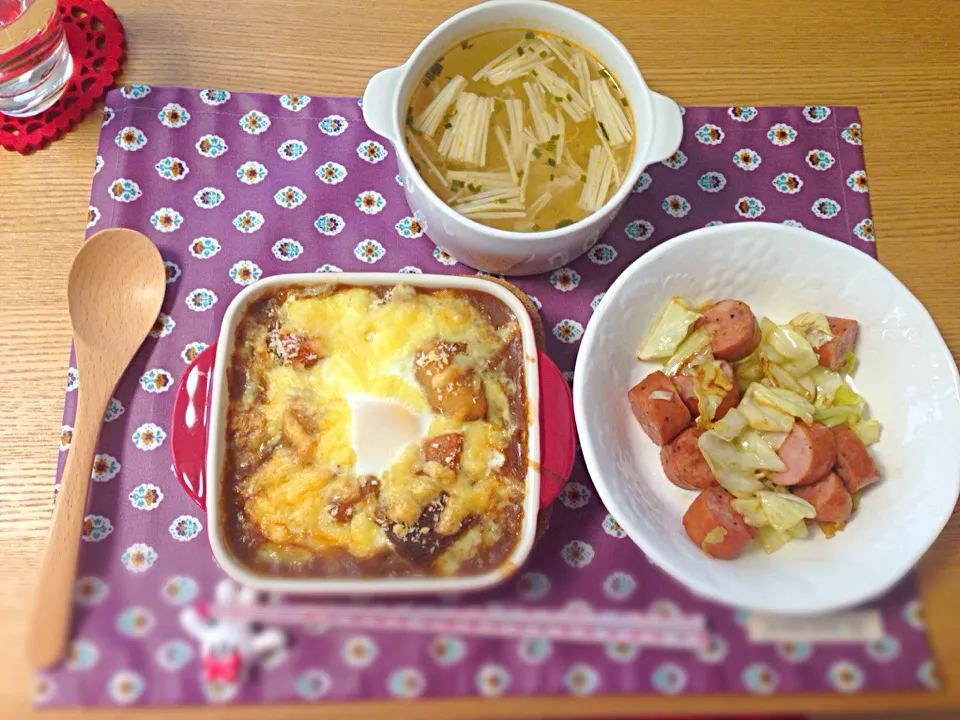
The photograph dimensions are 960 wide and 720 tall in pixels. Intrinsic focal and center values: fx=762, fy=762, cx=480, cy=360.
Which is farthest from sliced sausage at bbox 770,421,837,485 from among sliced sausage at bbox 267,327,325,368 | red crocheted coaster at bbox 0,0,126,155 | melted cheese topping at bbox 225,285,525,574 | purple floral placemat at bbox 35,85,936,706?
red crocheted coaster at bbox 0,0,126,155

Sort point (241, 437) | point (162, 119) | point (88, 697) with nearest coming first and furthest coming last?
point (88, 697)
point (241, 437)
point (162, 119)

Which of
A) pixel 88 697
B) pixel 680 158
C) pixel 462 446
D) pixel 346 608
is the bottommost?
pixel 88 697

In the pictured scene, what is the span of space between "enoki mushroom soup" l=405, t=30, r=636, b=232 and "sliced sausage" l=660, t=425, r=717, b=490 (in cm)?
26

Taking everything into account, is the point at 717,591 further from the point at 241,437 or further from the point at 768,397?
the point at 241,437

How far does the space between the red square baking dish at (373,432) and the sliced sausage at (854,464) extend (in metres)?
0.27

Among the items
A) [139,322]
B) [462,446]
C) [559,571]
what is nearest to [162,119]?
[139,322]

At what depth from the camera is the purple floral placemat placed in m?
0.67

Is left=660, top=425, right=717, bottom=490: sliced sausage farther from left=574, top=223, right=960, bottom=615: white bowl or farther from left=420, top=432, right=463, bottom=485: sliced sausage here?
left=420, top=432, right=463, bottom=485: sliced sausage

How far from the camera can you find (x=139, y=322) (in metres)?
0.86

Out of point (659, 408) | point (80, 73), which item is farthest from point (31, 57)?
point (659, 408)

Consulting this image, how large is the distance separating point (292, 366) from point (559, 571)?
35cm

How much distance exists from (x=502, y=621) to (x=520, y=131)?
0.51 meters

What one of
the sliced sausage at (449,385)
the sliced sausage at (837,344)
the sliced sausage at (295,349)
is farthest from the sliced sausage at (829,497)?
the sliced sausage at (295,349)

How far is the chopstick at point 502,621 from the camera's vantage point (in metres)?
0.69
